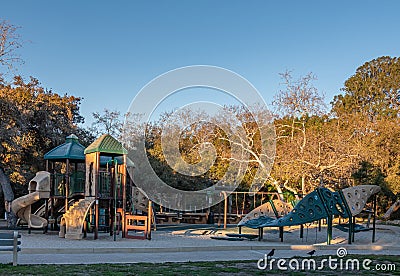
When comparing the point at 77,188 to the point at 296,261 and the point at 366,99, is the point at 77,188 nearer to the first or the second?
the point at 296,261

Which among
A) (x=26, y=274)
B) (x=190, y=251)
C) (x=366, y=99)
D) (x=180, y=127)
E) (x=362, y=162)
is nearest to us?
(x=26, y=274)

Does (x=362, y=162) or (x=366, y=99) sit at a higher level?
(x=366, y=99)

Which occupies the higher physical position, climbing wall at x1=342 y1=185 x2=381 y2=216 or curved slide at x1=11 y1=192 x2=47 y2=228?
climbing wall at x1=342 y1=185 x2=381 y2=216

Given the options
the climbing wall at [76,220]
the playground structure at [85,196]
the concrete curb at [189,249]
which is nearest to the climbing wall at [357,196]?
the concrete curb at [189,249]

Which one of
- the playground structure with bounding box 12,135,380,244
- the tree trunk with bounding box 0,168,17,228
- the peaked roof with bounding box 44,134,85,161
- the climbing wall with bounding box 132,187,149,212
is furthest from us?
the climbing wall with bounding box 132,187,149,212

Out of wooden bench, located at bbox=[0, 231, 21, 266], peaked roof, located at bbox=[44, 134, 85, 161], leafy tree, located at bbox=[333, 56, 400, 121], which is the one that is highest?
leafy tree, located at bbox=[333, 56, 400, 121]

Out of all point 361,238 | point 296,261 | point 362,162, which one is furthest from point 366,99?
point 296,261

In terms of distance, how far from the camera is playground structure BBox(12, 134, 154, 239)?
49.1ft

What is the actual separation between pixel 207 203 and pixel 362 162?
31.5 ft

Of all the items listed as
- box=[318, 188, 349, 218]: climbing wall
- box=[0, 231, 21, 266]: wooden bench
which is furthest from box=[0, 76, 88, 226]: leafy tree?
box=[318, 188, 349, 218]: climbing wall

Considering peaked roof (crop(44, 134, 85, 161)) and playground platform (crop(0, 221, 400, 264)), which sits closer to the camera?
playground platform (crop(0, 221, 400, 264))

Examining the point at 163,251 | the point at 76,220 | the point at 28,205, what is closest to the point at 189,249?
the point at 163,251

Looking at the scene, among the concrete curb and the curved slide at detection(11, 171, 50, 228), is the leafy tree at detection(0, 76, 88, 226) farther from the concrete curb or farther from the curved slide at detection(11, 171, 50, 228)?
the concrete curb

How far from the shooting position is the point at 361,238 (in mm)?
15500
